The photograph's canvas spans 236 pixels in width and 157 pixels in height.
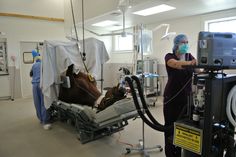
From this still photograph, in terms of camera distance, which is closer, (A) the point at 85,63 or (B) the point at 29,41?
(A) the point at 85,63

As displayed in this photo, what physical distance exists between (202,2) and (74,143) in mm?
3876

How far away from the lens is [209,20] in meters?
5.48

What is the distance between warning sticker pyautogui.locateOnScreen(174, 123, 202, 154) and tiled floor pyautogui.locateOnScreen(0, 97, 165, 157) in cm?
166

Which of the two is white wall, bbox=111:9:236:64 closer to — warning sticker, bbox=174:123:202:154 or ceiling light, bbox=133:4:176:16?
ceiling light, bbox=133:4:176:16

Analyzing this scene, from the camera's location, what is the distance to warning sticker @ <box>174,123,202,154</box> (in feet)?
4.18

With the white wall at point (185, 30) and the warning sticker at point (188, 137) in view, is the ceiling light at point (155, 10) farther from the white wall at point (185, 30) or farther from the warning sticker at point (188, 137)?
the warning sticker at point (188, 137)

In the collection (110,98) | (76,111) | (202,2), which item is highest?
(202,2)

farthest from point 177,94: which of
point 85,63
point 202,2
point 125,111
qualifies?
point 202,2

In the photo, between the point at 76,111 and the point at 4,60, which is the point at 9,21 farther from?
the point at 76,111

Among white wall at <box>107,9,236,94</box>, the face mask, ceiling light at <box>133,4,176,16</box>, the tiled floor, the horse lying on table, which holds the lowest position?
the tiled floor

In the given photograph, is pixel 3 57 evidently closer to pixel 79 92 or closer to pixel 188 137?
pixel 79 92

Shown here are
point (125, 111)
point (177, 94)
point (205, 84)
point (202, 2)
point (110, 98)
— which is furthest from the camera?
point (202, 2)

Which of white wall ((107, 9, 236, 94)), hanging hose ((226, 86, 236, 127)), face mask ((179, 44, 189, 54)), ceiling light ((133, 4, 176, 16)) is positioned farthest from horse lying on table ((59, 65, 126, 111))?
white wall ((107, 9, 236, 94))

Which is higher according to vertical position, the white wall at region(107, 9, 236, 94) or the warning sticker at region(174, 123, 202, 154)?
the white wall at region(107, 9, 236, 94)
